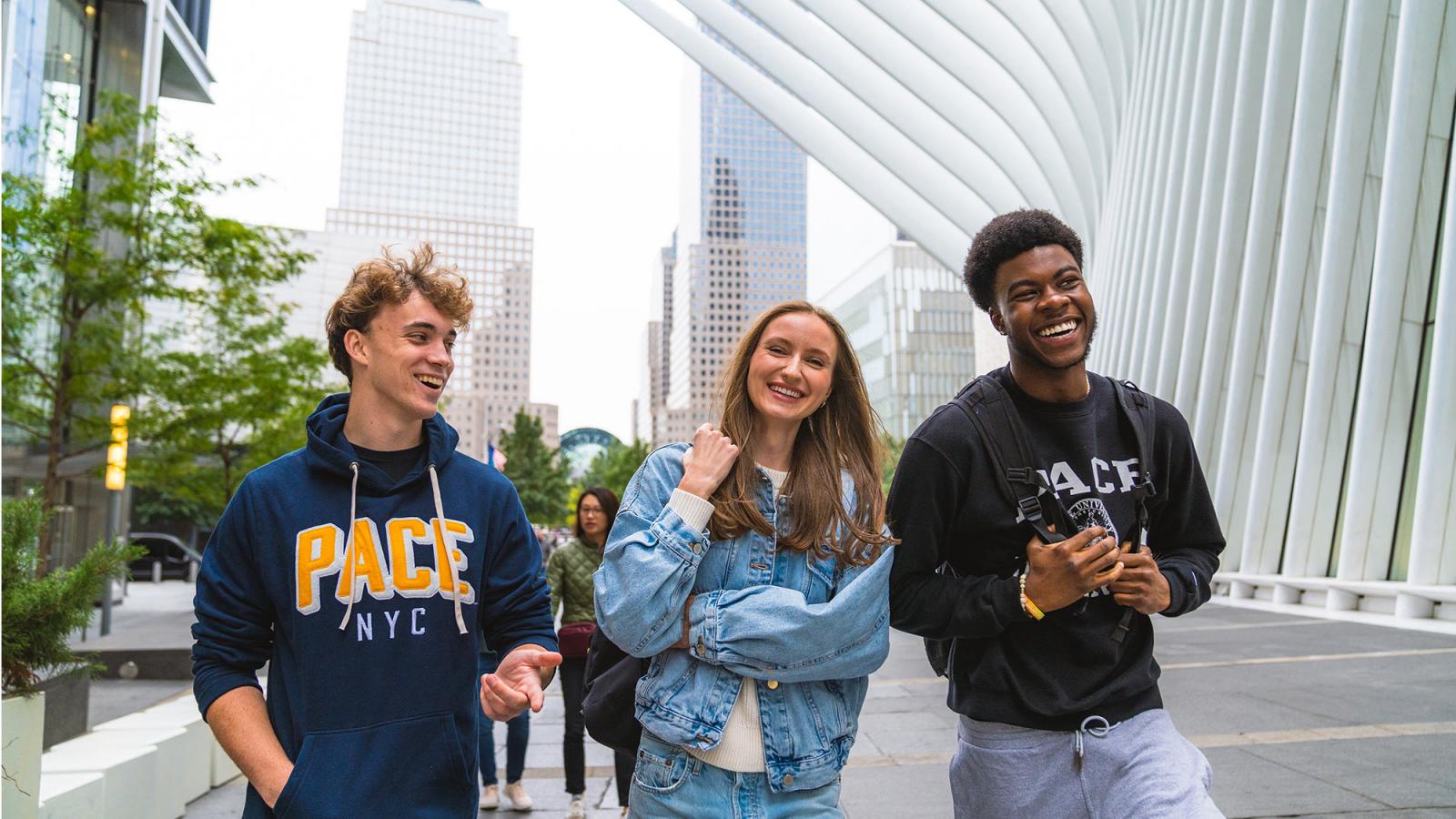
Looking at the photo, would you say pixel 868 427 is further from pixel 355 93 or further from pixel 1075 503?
pixel 355 93

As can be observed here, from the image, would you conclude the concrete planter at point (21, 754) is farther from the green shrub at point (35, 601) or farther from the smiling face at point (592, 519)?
the smiling face at point (592, 519)


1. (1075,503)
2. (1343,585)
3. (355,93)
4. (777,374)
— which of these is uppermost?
(355,93)

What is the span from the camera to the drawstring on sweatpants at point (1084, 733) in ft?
7.83

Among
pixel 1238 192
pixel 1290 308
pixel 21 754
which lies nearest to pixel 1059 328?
pixel 21 754

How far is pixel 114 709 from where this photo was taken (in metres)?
9.55

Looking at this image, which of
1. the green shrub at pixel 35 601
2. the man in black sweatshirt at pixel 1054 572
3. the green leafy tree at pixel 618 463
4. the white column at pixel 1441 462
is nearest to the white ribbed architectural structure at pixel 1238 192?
the white column at pixel 1441 462

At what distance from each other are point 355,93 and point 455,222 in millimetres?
26547

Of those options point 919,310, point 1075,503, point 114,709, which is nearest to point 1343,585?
point 1075,503

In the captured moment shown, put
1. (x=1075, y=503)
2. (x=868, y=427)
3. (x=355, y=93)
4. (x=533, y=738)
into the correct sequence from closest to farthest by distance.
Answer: (x=1075, y=503)
(x=868, y=427)
(x=533, y=738)
(x=355, y=93)

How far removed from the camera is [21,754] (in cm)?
429

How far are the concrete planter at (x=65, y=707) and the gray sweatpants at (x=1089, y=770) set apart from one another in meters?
5.58

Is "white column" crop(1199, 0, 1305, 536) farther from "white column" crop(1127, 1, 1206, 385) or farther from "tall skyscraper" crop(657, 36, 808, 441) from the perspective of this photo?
"tall skyscraper" crop(657, 36, 808, 441)

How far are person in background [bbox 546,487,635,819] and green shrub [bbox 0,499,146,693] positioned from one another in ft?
8.00

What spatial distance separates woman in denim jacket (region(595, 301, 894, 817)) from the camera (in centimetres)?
227
